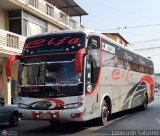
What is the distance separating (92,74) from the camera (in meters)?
12.9

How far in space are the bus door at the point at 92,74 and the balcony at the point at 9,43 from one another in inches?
360

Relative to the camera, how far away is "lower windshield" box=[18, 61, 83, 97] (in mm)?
12000

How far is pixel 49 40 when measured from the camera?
1298 cm

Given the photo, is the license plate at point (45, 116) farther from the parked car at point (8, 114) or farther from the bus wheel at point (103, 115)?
the parked car at point (8, 114)

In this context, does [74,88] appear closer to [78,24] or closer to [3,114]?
[3,114]

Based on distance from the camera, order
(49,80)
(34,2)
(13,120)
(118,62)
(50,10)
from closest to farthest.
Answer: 1. (49,80)
2. (13,120)
3. (118,62)
4. (34,2)
5. (50,10)

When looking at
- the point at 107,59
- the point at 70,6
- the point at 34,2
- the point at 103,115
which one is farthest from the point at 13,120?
the point at 70,6

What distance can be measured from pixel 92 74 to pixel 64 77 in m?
1.23

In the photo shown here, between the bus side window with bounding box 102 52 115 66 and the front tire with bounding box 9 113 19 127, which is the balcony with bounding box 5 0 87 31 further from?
the bus side window with bounding box 102 52 115 66

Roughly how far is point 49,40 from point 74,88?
2.14 metres

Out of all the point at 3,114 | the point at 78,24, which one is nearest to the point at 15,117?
the point at 3,114

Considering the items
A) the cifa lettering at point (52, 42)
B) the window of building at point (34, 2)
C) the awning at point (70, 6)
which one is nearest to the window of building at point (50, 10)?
the window of building at point (34, 2)

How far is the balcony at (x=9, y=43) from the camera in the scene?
21359 millimetres

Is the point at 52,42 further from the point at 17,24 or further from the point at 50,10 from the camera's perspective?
the point at 50,10
